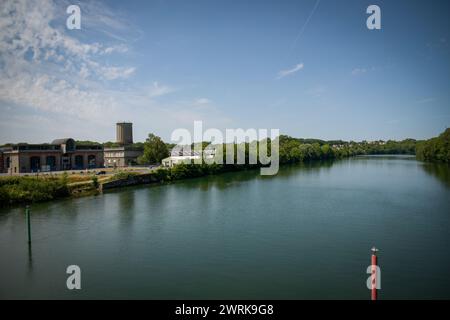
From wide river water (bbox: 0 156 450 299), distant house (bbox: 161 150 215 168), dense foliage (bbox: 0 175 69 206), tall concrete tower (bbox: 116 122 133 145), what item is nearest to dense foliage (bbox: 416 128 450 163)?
distant house (bbox: 161 150 215 168)

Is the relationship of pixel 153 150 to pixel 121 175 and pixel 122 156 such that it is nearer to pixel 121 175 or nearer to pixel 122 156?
pixel 122 156

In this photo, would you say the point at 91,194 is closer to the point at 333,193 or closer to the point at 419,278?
the point at 333,193

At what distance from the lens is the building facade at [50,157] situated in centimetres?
3134

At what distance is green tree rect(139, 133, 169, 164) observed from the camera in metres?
42.5

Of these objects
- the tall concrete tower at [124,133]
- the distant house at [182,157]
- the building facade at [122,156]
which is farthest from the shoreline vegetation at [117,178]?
the tall concrete tower at [124,133]

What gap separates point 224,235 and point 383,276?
5.98 meters

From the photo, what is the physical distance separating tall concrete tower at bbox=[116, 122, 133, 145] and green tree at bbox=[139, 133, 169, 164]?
11771 mm

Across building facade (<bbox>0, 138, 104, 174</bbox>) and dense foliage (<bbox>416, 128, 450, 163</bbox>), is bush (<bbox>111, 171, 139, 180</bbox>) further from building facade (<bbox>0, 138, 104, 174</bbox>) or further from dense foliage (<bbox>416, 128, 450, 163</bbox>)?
dense foliage (<bbox>416, 128, 450, 163</bbox>)

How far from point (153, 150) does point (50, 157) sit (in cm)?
1246

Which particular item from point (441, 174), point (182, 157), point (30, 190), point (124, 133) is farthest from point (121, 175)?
point (441, 174)

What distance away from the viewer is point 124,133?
54.2 metres

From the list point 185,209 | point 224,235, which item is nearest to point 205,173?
point 185,209

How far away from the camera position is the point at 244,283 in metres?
8.57

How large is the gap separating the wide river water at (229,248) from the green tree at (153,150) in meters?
22.2
